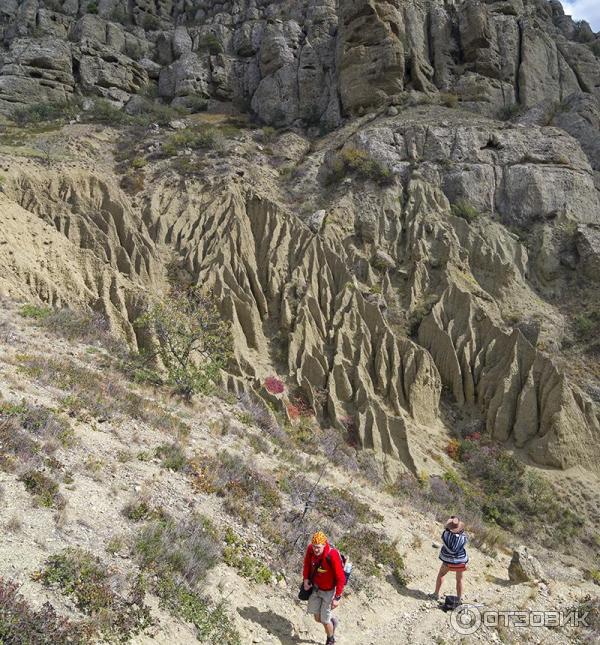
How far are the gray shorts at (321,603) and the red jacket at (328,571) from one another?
9cm

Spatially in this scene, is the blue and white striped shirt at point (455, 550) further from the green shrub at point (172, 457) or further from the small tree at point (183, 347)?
the small tree at point (183, 347)

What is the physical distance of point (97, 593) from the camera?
17.1ft

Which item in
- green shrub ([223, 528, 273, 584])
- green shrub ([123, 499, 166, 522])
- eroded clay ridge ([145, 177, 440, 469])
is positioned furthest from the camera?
eroded clay ridge ([145, 177, 440, 469])

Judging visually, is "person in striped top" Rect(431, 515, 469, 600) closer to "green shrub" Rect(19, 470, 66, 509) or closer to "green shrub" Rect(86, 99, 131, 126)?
"green shrub" Rect(19, 470, 66, 509)

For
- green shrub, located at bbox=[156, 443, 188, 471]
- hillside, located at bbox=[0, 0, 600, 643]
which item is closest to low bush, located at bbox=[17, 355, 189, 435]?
hillside, located at bbox=[0, 0, 600, 643]

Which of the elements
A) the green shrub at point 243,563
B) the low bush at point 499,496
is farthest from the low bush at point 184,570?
the low bush at point 499,496

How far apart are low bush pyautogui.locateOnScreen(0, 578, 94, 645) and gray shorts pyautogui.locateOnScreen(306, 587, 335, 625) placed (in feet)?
9.82

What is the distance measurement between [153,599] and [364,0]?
48170mm

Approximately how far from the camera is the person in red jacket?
252 inches

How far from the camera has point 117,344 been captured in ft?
49.6

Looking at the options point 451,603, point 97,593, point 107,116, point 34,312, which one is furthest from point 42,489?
point 107,116

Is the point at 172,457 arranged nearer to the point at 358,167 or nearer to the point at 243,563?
the point at 243,563

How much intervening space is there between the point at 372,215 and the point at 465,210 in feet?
19.6

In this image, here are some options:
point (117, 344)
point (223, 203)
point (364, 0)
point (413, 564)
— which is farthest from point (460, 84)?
point (413, 564)
